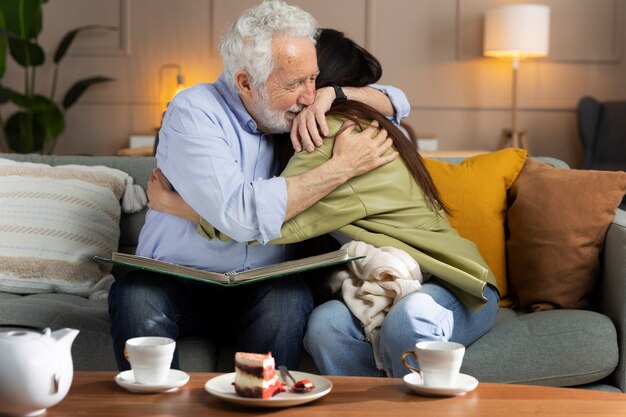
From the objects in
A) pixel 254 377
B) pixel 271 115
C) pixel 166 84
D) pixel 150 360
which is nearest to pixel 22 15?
pixel 166 84

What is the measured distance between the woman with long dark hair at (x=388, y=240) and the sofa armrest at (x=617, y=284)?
0.28 m

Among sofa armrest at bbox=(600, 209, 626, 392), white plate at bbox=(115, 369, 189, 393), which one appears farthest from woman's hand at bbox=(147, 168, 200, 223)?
sofa armrest at bbox=(600, 209, 626, 392)

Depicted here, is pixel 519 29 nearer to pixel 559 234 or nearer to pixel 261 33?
pixel 559 234

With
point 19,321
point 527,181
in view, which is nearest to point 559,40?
point 527,181

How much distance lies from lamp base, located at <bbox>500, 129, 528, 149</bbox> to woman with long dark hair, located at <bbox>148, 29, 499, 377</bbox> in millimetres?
3463

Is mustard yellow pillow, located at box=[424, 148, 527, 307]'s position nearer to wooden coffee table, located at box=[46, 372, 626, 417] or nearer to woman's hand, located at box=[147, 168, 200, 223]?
woman's hand, located at box=[147, 168, 200, 223]

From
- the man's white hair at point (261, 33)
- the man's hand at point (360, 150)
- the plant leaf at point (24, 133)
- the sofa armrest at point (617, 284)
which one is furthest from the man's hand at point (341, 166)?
the plant leaf at point (24, 133)

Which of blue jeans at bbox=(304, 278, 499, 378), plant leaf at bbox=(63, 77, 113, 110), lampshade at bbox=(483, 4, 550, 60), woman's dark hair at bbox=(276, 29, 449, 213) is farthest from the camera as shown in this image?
plant leaf at bbox=(63, 77, 113, 110)

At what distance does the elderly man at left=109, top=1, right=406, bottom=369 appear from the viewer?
6.00 ft

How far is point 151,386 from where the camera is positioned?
4.10 feet

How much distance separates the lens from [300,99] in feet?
6.48

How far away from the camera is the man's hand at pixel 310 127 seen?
1918 mm

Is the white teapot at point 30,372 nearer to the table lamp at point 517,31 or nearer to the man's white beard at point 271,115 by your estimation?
the man's white beard at point 271,115

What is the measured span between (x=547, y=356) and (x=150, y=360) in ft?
3.13
